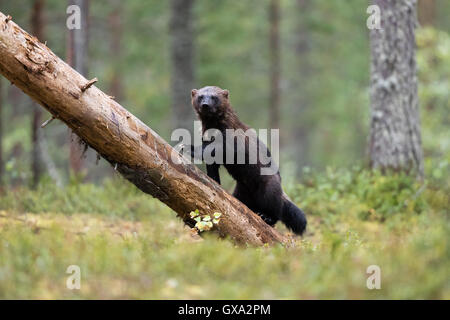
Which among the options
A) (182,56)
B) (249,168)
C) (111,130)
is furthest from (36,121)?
(111,130)

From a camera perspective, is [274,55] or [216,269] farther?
[274,55]

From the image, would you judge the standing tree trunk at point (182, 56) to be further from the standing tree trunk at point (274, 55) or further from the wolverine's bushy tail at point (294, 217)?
the standing tree trunk at point (274, 55)

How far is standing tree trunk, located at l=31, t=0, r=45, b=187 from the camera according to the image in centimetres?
1183

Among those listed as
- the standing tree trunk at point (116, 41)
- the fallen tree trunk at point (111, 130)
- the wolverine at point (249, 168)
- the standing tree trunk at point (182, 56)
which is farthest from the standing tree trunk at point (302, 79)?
the fallen tree trunk at point (111, 130)

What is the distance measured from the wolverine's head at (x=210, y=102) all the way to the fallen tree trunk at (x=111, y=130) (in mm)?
1543

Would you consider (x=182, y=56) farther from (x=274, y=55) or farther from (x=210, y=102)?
(x=274, y=55)

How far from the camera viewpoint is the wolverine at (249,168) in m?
6.92

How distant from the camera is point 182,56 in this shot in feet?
43.4

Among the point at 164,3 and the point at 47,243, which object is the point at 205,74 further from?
the point at 47,243

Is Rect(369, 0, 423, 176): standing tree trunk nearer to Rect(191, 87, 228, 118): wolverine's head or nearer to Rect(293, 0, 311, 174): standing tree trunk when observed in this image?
Rect(191, 87, 228, 118): wolverine's head

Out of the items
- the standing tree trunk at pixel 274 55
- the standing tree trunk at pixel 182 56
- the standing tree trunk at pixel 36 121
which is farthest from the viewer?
the standing tree trunk at pixel 274 55

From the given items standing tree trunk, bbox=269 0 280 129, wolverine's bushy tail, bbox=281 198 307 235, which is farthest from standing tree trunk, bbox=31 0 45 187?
standing tree trunk, bbox=269 0 280 129

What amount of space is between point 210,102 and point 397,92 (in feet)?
13.4
